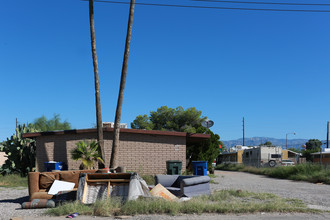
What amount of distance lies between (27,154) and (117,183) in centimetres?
1230

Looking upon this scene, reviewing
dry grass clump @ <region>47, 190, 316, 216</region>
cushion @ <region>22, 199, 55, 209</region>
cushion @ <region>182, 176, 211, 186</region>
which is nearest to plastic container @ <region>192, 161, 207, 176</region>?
cushion @ <region>182, 176, 211, 186</region>

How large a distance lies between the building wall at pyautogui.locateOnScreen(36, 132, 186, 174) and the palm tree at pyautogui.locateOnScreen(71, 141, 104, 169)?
1.69 m

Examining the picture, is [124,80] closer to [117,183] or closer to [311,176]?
[117,183]

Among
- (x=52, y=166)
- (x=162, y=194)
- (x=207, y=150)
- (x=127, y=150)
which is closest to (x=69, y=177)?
(x=162, y=194)

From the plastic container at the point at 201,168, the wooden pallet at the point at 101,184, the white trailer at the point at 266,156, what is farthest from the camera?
the white trailer at the point at 266,156

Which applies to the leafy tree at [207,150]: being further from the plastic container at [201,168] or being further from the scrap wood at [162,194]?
the scrap wood at [162,194]

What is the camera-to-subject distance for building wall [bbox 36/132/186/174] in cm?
1758

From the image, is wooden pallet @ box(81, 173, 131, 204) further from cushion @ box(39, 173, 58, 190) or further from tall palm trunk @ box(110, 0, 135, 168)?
tall palm trunk @ box(110, 0, 135, 168)

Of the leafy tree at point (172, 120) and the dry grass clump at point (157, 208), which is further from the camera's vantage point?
the leafy tree at point (172, 120)

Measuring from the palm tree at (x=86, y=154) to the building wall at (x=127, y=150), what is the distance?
5.53ft

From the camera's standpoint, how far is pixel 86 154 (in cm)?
1535

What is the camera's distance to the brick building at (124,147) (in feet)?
57.6

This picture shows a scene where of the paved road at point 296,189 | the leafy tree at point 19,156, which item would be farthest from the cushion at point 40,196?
the leafy tree at point 19,156

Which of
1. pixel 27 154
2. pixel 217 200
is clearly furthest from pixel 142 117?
pixel 217 200
